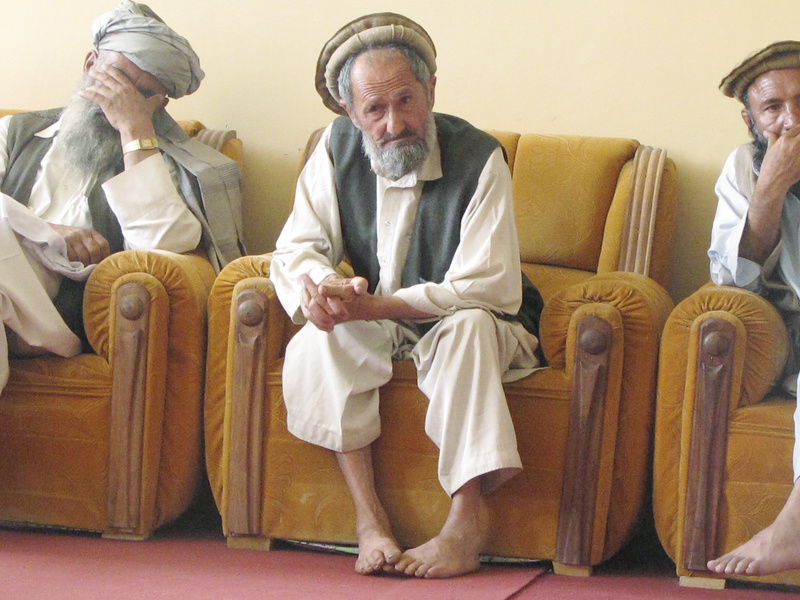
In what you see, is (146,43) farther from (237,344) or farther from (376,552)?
(376,552)

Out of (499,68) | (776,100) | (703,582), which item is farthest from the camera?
(499,68)

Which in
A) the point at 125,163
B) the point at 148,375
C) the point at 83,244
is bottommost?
the point at 148,375

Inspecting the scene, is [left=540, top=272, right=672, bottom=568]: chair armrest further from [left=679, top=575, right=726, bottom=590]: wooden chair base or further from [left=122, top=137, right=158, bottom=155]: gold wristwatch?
[left=122, top=137, right=158, bottom=155]: gold wristwatch

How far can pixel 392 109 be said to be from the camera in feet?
7.73

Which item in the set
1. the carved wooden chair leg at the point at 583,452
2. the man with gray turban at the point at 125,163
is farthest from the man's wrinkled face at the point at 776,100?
the man with gray turban at the point at 125,163

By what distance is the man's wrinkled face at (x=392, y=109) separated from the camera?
2350 mm

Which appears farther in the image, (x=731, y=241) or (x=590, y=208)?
(x=590, y=208)

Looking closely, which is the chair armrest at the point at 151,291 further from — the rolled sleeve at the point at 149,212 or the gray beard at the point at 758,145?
the gray beard at the point at 758,145

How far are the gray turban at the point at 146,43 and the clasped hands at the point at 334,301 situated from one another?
1.04 m

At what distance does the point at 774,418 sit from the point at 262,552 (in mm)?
1181

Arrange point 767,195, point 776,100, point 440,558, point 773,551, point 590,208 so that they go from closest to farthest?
1. point 773,551
2. point 440,558
3. point 767,195
4. point 776,100
5. point 590,208

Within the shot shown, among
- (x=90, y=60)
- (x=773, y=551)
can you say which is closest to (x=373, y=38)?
(x=90, y=60)

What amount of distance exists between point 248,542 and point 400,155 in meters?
0.98

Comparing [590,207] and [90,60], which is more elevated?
[90,60]
